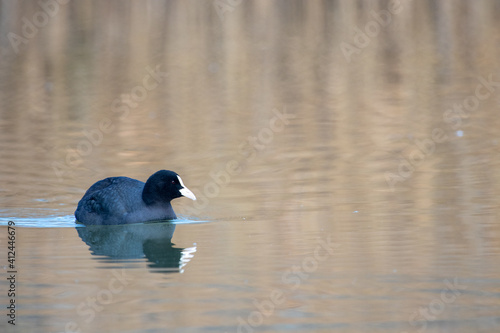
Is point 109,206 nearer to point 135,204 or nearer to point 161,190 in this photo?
point 135,204

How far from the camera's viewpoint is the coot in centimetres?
1079

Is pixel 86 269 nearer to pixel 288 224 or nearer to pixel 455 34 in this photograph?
pixel 288 224

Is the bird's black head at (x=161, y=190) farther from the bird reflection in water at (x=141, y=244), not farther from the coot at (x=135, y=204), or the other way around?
the bird reflection in water at (x=141, y=244)

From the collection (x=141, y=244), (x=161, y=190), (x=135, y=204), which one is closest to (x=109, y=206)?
(x=135, y=204)

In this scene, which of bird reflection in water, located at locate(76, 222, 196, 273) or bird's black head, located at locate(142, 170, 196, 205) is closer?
bird reflection in water, located at locate(76, 222, 196, 273)

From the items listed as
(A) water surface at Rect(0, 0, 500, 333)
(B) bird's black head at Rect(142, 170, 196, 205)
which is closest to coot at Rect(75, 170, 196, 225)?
(B) bird's black head at Rect(142, 170, 196, 205)

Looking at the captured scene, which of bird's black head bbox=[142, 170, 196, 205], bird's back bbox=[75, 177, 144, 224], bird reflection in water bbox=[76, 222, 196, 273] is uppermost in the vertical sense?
bird's black head bbox=[142, 170, 196, 205]

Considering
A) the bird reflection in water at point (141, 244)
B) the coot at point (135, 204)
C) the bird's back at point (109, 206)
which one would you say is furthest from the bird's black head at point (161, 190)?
the bird reflection in water at point (141, 244)

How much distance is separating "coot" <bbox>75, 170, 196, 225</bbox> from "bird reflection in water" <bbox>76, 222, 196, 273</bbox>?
0.10 metres

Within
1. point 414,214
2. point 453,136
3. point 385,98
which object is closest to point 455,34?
point 385,98

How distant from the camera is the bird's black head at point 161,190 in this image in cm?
1084

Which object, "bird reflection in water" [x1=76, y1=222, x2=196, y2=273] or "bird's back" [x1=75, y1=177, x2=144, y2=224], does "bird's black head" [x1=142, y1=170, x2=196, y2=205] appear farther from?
"bird reflection in water" [x1=76, y1=222, x2=196, y2=273]

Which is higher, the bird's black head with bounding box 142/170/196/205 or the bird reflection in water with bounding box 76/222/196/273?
the bird's black head with bounding box 142/170/196/205

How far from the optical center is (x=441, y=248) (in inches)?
345
